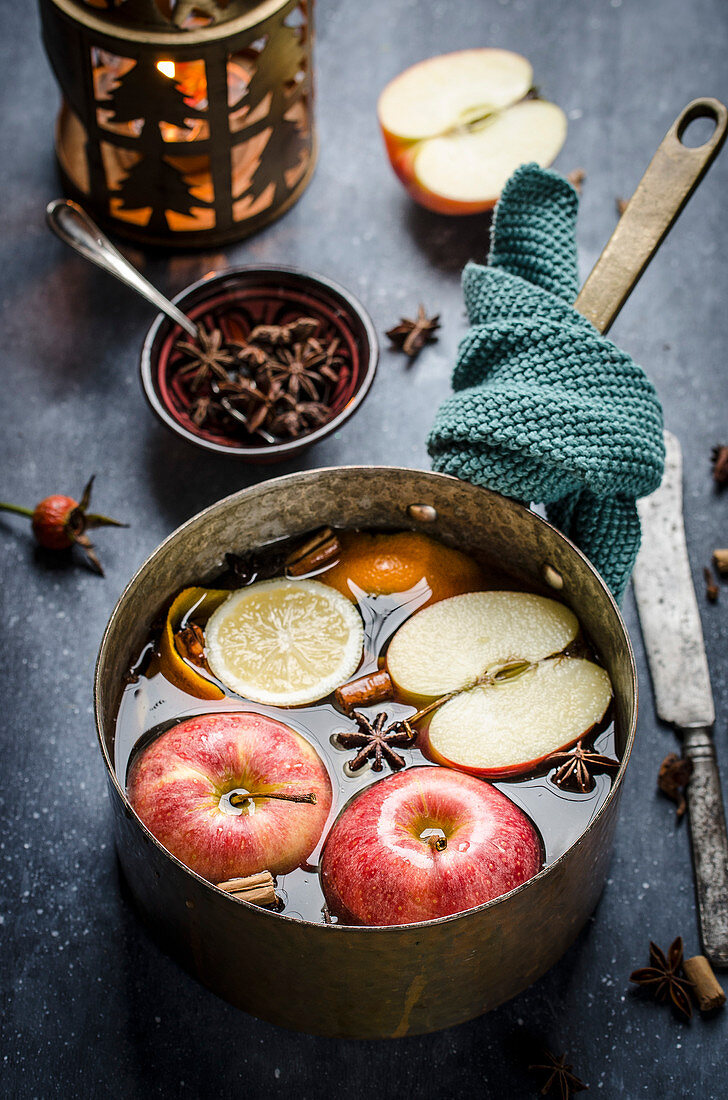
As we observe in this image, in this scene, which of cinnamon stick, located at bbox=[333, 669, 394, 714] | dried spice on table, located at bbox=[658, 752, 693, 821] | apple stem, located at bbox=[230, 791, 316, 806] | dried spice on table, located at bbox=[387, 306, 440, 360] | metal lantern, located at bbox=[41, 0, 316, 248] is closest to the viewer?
apple stem, located at bbox=[230, 791, 316, 806]

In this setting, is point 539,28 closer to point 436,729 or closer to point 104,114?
point 104,114

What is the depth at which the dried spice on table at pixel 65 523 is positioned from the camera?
49.8 inches

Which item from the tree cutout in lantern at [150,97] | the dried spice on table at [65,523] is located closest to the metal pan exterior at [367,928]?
the dried spice on table at [65,523]

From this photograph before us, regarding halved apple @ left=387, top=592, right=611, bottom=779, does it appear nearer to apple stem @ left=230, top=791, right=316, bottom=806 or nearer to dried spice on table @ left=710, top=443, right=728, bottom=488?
apple stem @ left=230, top=791, right=316, bottom=806

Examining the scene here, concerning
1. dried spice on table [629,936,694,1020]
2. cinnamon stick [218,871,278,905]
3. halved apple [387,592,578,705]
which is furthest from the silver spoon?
dried spice on table [629,936,694,1020]

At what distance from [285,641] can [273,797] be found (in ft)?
0.62

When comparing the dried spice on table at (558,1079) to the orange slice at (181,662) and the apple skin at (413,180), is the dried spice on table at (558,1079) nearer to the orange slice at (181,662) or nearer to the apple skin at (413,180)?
the orange slice at (181,662)

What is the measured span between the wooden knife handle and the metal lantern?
0.89 meters

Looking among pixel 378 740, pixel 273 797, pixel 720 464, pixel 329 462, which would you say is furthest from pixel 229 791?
pixel 720 464

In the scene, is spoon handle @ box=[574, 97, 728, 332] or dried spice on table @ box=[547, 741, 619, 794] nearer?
dried spice on table @ box=[547, 741, 619, 794]

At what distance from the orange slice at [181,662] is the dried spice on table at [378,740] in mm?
134

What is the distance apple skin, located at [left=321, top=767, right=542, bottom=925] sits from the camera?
876mm

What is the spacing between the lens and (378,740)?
1.01 metres

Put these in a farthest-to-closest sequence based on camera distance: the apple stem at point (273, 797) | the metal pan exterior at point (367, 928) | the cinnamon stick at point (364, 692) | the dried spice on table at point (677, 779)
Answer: the dried spice on table at point (677, 779), the cinnamon stick at point (364, 692), the apple stem at point (273, 797), the metal pan exterior at point (367, 928)
